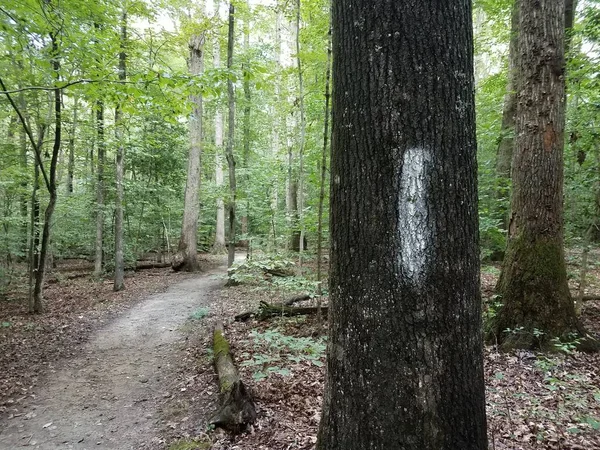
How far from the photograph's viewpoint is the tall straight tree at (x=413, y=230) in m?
1.69

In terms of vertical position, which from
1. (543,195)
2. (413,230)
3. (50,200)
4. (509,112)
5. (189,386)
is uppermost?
(509,112)

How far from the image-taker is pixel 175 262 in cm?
1452

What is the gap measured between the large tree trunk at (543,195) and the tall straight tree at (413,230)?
12.2 feet

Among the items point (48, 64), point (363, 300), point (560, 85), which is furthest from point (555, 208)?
point (48, 64)

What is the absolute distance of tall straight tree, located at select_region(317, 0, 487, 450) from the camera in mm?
1687

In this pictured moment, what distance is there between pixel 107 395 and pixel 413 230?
5.05 meters

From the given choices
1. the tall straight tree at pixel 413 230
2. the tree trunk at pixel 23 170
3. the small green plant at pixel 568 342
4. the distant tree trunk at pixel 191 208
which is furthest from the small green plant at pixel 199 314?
the tall straight tree at pixel 413 230

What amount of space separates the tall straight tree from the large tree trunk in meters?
3.71

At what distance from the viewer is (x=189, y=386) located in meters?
4.92

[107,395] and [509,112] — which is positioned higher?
[509,112]

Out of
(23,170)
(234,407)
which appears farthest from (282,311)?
(23,170)

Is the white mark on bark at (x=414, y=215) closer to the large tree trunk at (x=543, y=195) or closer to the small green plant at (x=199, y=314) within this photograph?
the large tree trunk at (x=543, y=195)

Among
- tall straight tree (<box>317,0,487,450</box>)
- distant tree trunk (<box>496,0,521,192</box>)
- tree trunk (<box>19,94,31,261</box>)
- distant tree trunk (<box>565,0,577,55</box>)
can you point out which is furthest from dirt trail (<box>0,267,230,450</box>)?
distant tree trunk (<box>496,0,521,192</box>)

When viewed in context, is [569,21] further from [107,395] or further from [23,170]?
[23,170]
